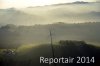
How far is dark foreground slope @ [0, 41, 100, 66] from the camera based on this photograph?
206cm

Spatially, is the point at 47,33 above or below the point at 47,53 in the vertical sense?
above

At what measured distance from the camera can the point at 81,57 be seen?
2.06 m

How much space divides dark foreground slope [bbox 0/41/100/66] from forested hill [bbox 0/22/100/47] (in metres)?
0.05

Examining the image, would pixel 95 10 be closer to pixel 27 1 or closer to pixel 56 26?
Result: pixel 56 26

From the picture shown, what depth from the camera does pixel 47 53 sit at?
208cm

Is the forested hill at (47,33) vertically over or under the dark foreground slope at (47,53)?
over

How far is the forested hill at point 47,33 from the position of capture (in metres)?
2.07

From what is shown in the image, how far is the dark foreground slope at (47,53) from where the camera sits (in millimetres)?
2061

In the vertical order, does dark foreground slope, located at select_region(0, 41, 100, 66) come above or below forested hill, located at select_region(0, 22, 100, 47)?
below

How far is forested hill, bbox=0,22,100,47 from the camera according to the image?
2.07m

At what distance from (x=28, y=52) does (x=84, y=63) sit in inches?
18.6

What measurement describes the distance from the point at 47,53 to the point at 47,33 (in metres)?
0.17

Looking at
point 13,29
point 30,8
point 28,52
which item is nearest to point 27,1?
point 30,8

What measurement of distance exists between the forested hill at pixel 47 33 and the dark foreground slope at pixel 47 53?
0.05m
